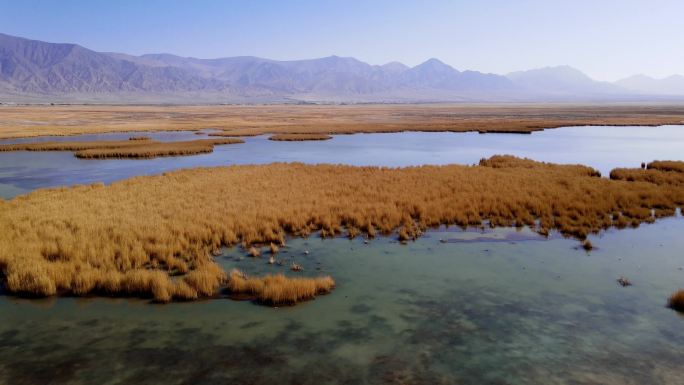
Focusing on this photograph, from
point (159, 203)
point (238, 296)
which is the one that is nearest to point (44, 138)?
point (159, 203)

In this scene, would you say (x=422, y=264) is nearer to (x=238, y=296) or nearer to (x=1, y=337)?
(x=238, y=296)

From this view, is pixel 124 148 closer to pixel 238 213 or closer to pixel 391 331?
pixel 238 213

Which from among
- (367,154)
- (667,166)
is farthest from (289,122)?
(667,166)

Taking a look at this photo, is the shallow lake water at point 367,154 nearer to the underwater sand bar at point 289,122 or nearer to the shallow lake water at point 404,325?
the underwater sand bar at point 289,122

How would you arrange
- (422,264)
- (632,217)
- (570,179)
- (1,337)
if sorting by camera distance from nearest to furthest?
(1,337)
(422,264)
(632,217)
(570,179)

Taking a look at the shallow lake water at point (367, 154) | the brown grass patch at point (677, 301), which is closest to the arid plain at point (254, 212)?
the shallow lake water at point (367, 154)
